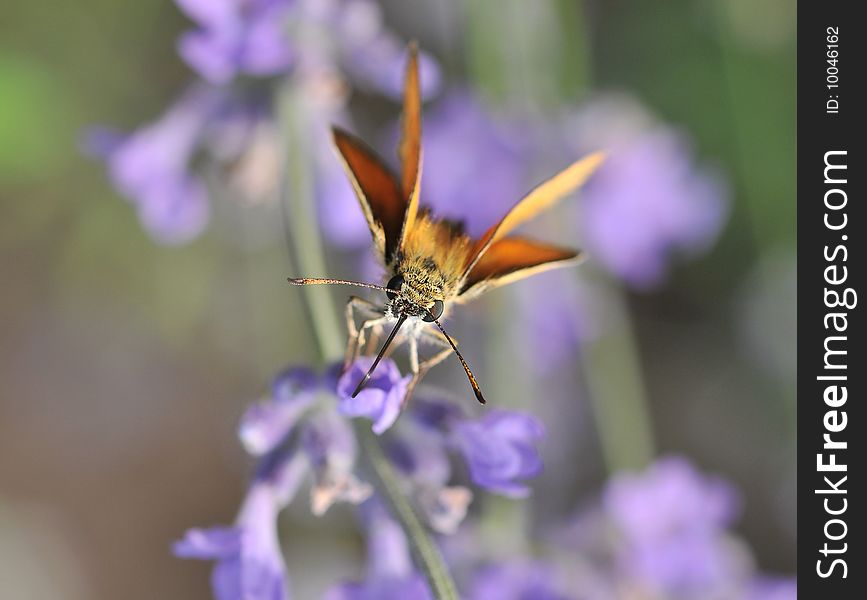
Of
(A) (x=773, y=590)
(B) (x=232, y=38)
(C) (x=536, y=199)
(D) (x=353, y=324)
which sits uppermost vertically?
(B) (x=232, y=38)

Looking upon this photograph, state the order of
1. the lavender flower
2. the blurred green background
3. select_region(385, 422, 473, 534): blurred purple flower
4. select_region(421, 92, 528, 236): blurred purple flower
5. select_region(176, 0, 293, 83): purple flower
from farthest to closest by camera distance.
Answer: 1. the blurred green background
2. select_region(421, 92, 528, 236): blurred purple flower
3. the lavender flower
4. select_region(176, 0, 293, 83): purple flower
5. select_region(385, 422, 473, 534): blurred purple flower

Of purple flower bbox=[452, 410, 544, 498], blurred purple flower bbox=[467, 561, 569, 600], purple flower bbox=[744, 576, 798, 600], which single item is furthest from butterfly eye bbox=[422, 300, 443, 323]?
purple flower bbox=[744, 576, 798, 600]

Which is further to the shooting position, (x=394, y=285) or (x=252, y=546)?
(x=252, y=546)

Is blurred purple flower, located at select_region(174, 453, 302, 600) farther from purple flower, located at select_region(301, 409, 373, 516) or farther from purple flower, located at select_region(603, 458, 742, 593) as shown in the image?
purple flower, located at select_region(603, 458, 742, 593)

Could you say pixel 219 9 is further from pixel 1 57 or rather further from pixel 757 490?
pixel 757 490

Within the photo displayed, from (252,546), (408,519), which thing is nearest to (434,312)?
(408,519)

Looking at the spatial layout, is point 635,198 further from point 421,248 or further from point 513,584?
point 421,248
